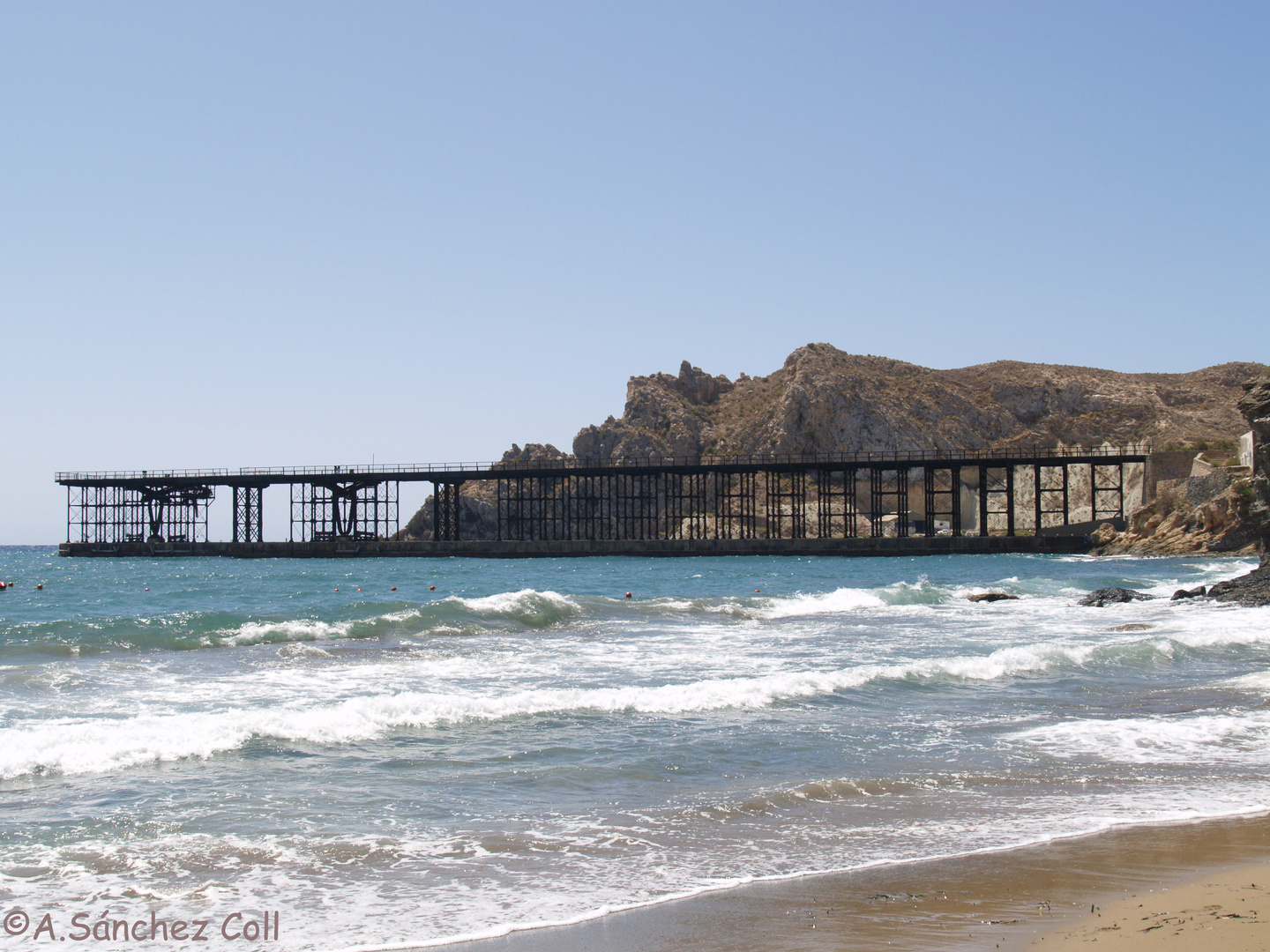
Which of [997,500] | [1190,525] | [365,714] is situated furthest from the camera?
[997,500]

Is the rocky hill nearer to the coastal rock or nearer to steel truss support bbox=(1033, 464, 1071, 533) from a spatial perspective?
steel truss support bbox=(1033, 464, 1071, 533)

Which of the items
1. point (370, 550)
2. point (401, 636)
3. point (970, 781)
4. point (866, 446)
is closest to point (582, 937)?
point (970, 781)

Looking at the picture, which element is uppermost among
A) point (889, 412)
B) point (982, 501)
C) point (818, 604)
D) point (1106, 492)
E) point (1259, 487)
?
point (889, 412)

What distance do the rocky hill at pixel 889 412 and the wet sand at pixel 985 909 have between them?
97508 millimetres

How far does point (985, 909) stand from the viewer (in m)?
5.75

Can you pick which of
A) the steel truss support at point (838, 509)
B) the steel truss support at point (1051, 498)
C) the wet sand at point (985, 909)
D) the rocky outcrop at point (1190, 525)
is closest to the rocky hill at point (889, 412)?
the steel truss support at point (838, 509)

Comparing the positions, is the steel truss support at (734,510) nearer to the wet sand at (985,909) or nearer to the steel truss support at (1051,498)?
the steel truss support at (1051,498)

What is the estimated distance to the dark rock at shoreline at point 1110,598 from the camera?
2731 cm

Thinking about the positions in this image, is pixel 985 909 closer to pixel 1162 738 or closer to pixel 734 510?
pixel 1162 738

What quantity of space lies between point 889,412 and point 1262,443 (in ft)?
262

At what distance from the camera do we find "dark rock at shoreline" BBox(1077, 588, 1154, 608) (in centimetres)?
2731

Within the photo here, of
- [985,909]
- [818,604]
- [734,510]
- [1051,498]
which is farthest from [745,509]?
[985,909]

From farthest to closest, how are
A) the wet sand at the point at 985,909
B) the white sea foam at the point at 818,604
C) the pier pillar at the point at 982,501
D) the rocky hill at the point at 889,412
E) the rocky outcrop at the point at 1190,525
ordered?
the rocky hill at the point at 889,412 → the pier pillar at the point at 982,501 → the rocky outcrop at the point at 1190,525 → the white sea foam at the point at 818,604 → the wet sand at the point at 985,909

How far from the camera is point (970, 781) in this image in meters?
8.64
